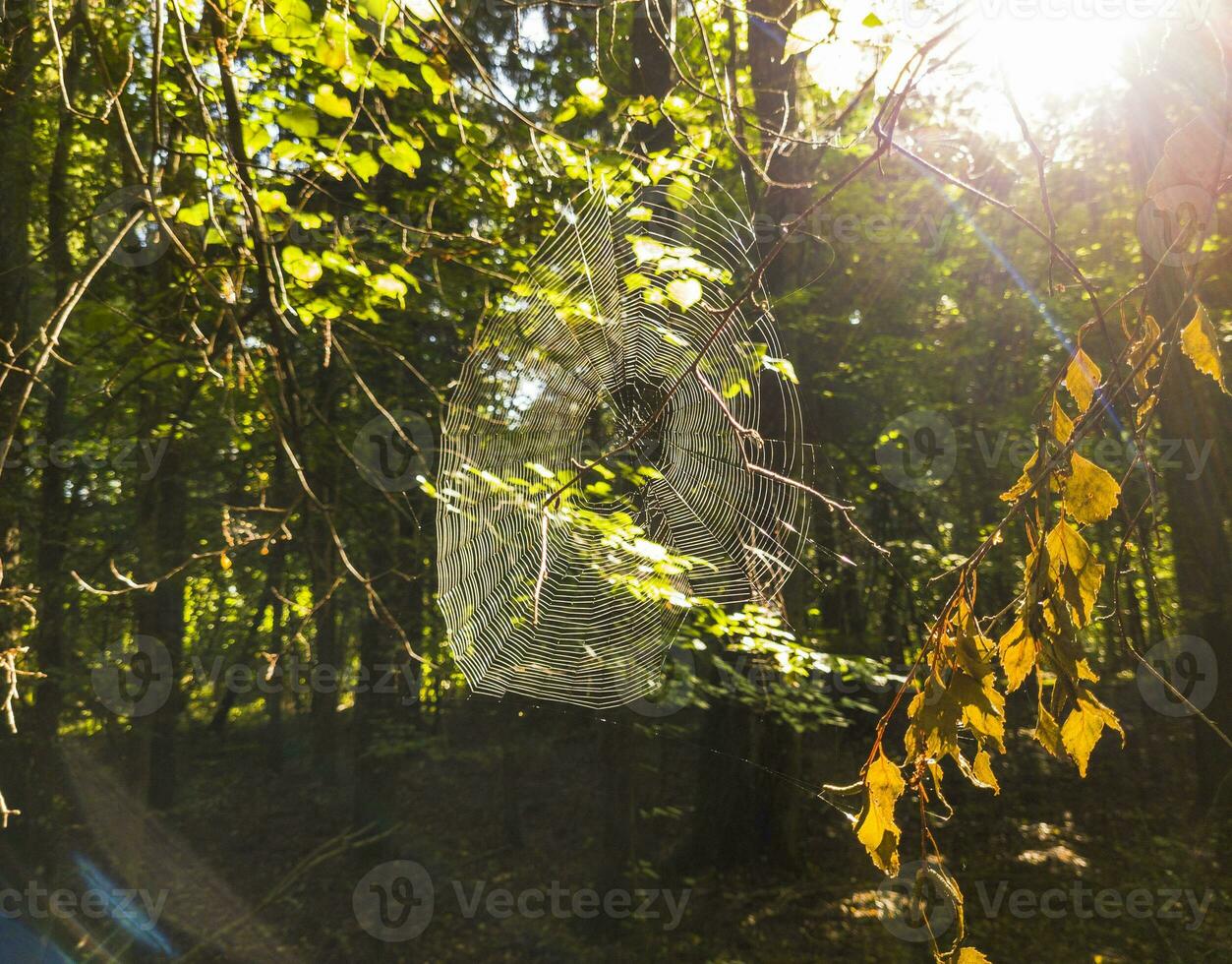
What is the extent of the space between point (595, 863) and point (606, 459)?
7.83 meters

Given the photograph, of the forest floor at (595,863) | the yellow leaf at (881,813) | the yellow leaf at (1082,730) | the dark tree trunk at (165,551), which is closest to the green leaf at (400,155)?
the yellow leaf at (881,813)

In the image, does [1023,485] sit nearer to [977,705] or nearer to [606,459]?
[977,705]

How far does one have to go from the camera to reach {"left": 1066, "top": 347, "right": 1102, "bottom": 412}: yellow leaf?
980 mm

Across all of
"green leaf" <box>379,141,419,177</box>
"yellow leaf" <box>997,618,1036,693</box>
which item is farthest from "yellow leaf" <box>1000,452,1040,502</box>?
"green leaf" <box>379,141,419,177</box>

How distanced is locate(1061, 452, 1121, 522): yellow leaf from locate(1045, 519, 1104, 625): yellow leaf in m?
0.02

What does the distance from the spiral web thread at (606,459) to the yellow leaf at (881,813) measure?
4.71 feet

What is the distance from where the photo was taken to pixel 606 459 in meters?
2.82

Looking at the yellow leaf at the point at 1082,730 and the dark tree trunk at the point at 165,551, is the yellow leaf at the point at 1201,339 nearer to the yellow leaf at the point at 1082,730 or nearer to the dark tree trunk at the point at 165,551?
the yellow leaf at the point at 1082,730

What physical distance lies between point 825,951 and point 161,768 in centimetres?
912

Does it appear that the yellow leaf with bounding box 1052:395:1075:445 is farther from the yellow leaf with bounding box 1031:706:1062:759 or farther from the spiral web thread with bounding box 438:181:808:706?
the spiral web thread with bounding box 438:181:808:706

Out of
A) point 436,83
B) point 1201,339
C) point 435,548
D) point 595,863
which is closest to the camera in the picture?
point 1201,339

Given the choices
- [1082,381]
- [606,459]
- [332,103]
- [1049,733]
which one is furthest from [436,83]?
[1049,733]

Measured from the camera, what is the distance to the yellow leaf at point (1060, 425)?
99cm

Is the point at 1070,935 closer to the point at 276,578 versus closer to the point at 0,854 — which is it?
the point at 276,578
